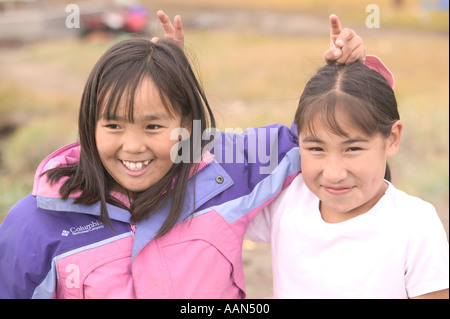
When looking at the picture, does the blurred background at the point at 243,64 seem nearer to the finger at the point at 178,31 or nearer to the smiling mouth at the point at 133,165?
the finger at the point at 178,31

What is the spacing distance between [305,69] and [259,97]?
385cm

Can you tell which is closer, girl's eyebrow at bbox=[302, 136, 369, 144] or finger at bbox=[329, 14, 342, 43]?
girl's eyebrow at bbox=[302, 136, 369, 144]

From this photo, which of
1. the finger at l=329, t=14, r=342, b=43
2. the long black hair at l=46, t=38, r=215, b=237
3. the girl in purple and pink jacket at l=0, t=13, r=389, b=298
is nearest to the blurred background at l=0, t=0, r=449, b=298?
the finger at l=329, t=14, r=342, b=43

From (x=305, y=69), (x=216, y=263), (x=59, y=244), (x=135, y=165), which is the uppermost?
(x=305, y=69)

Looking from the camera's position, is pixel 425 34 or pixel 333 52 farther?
pixel 425 34

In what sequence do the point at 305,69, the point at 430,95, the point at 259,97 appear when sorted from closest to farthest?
the point at 305,69
the point at 430,95
the point at 259,97

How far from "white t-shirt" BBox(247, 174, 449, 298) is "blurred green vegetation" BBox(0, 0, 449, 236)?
156cm

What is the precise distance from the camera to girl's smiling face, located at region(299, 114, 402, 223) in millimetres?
1908

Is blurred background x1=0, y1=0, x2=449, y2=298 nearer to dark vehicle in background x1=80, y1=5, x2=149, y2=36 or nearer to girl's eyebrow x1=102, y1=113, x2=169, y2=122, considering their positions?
dark vehicle in background x1=80, y1=5, x2=149, y2=36

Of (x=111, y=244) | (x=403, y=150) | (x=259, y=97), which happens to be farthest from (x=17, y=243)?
(x=259, y=97)

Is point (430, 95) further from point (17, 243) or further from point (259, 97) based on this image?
point (17, 243)

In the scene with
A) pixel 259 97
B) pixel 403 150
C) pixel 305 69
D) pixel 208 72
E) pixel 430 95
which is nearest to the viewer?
pixel 305 69

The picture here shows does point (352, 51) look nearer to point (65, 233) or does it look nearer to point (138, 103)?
point (138, 103)

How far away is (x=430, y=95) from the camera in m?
5.49
